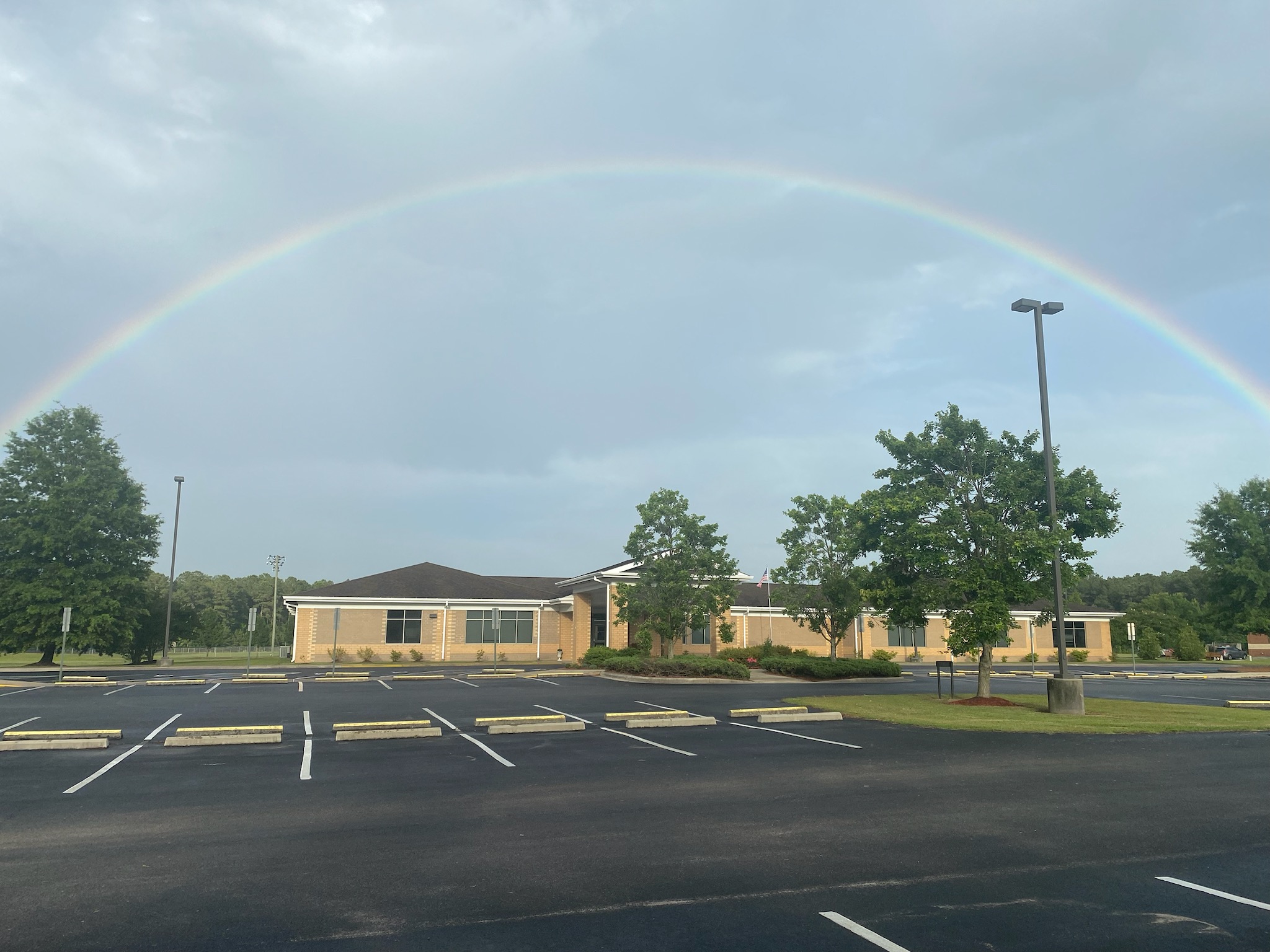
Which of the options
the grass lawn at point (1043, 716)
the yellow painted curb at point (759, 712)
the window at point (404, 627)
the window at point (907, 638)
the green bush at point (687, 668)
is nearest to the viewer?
the grass lawn at point (1043, 716)

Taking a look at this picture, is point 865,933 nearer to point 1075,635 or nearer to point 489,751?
point 489,751

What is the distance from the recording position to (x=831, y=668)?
34.8 m

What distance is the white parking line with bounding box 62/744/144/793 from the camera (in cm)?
1086

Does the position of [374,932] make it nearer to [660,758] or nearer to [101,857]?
[101,857]

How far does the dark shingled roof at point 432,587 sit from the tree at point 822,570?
69.4ft

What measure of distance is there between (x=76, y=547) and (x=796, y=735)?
152 feet

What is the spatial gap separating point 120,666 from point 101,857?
44.5 meters

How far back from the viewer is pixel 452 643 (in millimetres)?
51531

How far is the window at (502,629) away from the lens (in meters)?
52.1

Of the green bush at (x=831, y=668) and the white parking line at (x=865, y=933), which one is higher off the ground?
the white parking line at (x=865, y=933)

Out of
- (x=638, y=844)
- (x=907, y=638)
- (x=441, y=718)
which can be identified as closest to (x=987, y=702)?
(x=441, y=718)

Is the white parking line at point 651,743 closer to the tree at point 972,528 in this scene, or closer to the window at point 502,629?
the tree at point 972,528

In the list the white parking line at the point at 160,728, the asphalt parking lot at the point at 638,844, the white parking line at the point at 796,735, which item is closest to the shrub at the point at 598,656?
the white parking line at the point at 796,735

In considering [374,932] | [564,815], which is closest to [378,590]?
[564,815]
